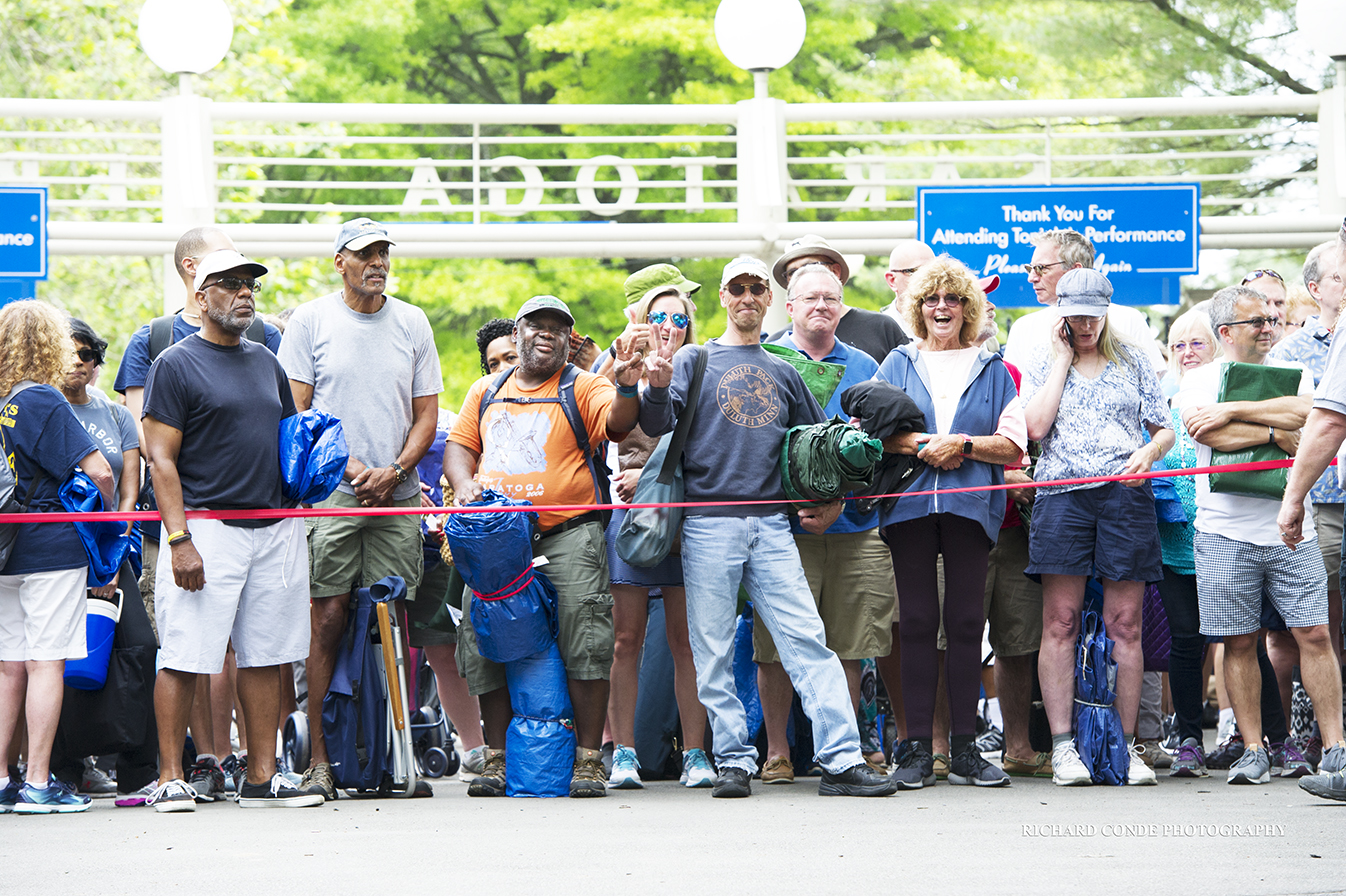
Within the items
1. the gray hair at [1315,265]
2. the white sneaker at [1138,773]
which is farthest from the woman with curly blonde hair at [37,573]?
the gray hair at [1315,265]

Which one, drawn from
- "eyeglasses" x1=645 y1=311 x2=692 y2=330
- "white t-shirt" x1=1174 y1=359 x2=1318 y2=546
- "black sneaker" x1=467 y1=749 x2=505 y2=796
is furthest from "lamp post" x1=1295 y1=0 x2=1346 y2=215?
"black sneaker" x1=467 y1=749 x2=505 y2=796

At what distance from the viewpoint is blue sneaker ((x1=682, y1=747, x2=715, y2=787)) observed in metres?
6.94

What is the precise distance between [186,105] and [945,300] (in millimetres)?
8072

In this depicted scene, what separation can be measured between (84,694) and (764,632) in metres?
2.98

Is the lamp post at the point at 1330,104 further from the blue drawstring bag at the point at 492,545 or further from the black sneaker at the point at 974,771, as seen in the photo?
the blue drawstring bag at the point at 492,545

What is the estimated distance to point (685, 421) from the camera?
6.71 m

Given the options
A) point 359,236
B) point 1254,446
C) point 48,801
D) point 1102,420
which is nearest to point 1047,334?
point 1102,420

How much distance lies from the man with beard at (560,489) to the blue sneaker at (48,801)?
64.4 inches

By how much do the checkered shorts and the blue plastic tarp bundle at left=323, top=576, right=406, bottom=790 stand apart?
3530 millimetres

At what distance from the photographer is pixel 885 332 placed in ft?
25.1

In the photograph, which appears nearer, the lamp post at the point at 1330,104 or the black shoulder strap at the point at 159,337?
the black shoulder strap at the point at 159,337

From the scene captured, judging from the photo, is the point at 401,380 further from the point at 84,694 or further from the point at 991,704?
the point at 991,704

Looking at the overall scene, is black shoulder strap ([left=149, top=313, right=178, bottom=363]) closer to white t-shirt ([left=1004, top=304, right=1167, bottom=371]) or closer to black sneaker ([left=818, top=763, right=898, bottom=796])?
black sneaker ([left=818, top=763, right=898, bottom=796])

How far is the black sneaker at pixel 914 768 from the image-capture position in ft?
21.9
